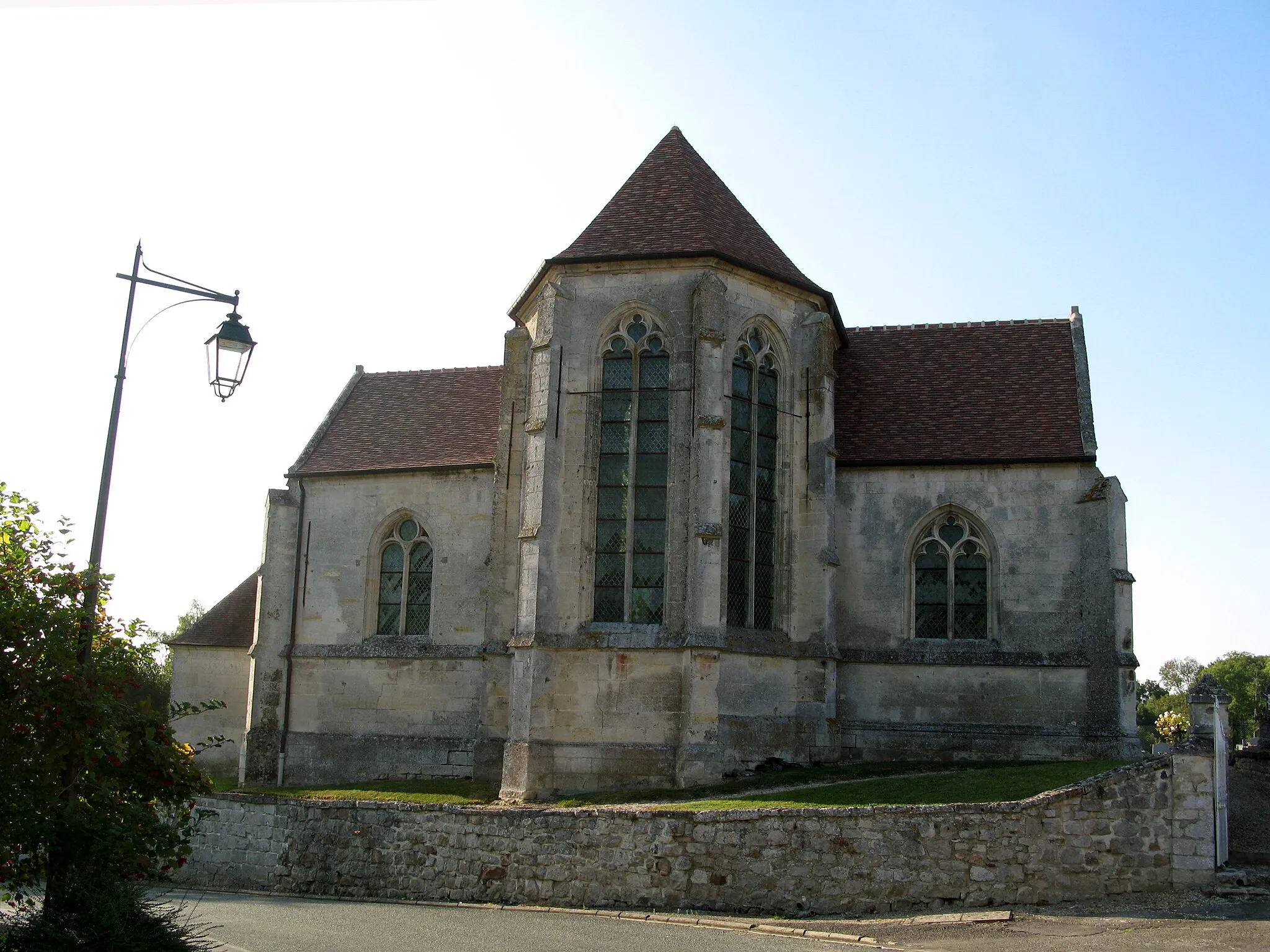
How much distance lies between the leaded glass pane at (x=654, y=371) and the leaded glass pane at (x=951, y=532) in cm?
651

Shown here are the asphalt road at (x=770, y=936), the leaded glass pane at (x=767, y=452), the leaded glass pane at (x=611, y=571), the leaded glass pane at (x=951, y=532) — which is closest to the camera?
the asphalt road at (x=770, y=936)

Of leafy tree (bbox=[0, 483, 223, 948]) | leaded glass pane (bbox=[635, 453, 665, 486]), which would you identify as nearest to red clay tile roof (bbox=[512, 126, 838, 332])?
leaded glass pane (bbox=[635, 453, 665, 486])

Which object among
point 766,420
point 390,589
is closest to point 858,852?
point 766,420

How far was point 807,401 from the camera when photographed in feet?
74.1

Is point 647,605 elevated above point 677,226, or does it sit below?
below

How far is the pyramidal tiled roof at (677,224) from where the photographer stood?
21688mm

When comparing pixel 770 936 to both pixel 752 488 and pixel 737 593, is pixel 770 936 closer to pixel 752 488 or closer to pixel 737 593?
pixel 737 593

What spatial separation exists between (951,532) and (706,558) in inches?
240

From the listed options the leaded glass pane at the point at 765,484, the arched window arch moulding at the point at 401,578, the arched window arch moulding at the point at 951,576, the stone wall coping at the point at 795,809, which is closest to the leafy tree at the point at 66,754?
the stone wall coping at the point at 795,809

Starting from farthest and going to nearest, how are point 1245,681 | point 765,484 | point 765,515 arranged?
point 1245,681 < point 765,484 < point 765,515

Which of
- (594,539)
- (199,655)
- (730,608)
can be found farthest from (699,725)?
(199,655)

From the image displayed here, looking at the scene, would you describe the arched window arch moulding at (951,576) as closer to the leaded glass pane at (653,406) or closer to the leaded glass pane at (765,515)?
the leaded glass pane at (765,515)

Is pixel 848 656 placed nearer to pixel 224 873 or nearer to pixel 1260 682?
pixel 224 873

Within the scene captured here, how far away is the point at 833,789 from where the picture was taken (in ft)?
59.6
